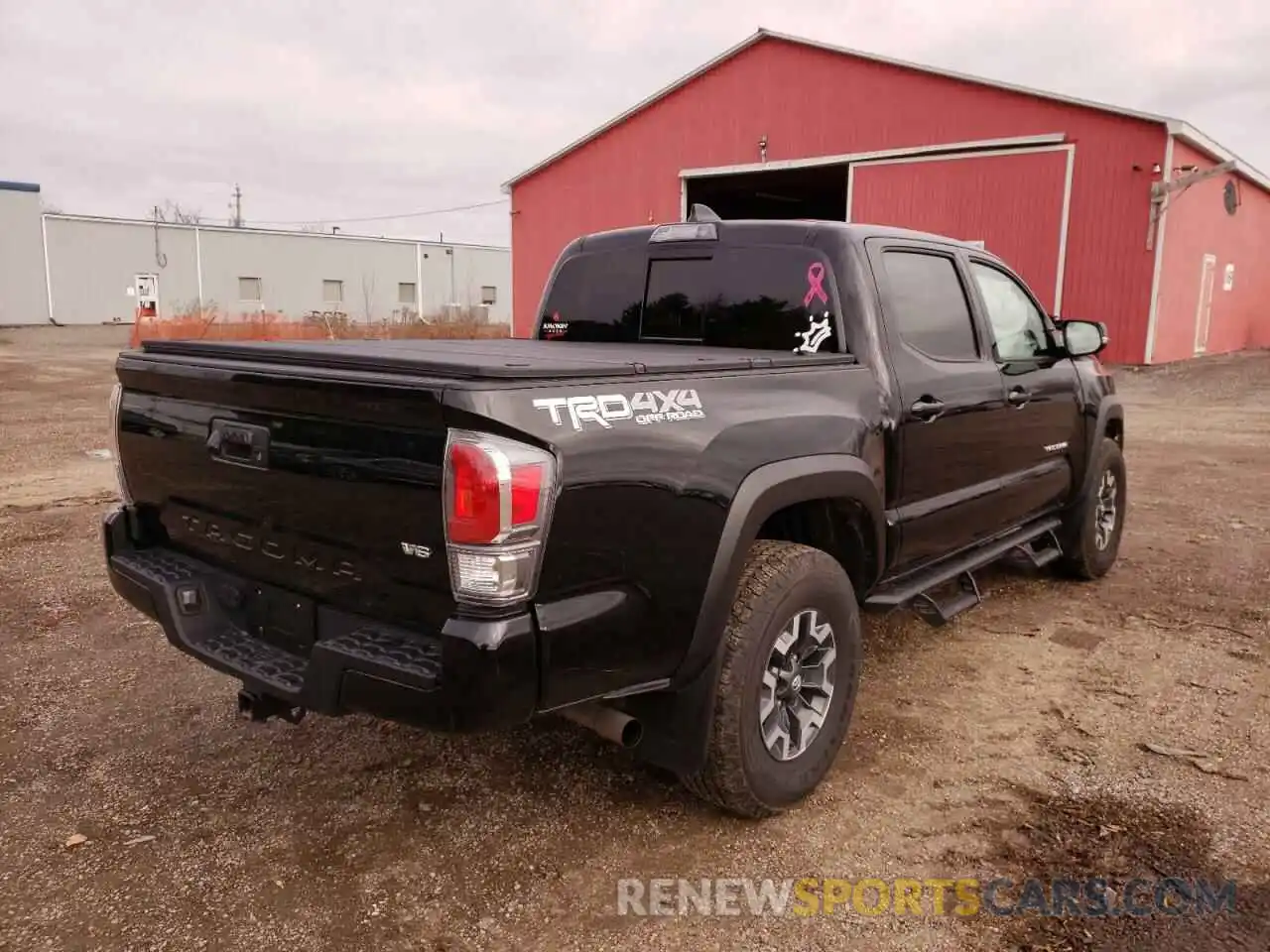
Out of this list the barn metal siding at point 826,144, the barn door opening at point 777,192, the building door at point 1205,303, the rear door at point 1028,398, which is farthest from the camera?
the barn door opening at point 777,192

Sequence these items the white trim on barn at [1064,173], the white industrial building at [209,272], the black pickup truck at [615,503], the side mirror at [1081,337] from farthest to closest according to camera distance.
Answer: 1. the white industrial building at [209,272]
2. the white trim on barn at [1064,173]
3. the side mirror at [1081,337]
4. the black pickup truck at [615,503]

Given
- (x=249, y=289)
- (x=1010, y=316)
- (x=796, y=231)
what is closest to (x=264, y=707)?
(x=796, y=231)

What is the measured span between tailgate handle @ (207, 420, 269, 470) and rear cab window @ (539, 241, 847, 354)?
1.93 meters

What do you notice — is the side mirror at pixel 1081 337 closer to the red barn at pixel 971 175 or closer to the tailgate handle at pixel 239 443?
the tailgate handle at pixel 239 443

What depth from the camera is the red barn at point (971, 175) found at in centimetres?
1623

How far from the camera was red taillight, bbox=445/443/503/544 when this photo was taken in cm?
225

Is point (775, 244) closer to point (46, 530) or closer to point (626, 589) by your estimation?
point (626, 589)

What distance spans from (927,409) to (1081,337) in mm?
1636

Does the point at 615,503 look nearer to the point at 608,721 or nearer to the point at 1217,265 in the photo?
the point at 608,721

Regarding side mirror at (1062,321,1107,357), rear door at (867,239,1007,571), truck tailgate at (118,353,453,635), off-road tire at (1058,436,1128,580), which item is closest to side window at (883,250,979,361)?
rear door at (867,239,1007,571)

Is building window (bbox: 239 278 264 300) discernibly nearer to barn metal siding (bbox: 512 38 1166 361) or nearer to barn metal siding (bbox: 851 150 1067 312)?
barn metal siding (bbox: 512 38 1166 361)

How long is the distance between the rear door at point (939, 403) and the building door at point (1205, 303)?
17776 mm

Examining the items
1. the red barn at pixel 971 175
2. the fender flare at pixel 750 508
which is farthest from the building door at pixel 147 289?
the fender flare at pixel 750 508

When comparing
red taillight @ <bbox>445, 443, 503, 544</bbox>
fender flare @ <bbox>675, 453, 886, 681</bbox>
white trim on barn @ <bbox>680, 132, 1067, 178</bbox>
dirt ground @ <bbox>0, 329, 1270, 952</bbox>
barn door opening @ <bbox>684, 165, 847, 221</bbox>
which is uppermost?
white trim on barn @ <bbox>680, 132, 1067, 178</bbox>
